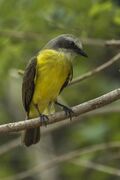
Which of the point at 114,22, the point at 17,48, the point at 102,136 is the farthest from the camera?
the point at 102,136

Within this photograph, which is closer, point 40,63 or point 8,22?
point 40,63

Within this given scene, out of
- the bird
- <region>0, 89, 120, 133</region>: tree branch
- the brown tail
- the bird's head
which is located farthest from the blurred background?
<region>0, 89, 120, 133</region>: tree branch

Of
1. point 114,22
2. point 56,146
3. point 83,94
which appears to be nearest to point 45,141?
point 56,146

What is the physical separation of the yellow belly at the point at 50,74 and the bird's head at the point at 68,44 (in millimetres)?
66

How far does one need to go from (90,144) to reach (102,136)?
0.51 ft

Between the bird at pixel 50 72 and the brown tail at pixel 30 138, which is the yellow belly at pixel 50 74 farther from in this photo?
the brown tail at pixel 30 138

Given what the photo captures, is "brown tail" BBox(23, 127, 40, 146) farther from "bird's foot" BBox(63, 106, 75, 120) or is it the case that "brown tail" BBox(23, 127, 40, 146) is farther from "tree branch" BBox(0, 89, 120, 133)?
"tree branch" BBox(0, 89, 120, 133)

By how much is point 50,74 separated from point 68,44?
29cm

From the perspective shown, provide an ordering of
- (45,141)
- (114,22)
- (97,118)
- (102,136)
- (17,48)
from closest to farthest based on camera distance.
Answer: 1. (114,22)
2. (17,48)
3. (102,136)
4. (97,118)
5. (45,141)

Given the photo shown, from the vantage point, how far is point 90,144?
7355mm

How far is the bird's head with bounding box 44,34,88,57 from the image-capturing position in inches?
221

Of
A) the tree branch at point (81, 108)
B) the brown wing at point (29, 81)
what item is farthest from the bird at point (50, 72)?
the tree branch at point (81, 108)

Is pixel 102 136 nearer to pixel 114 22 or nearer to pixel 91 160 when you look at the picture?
pixel 91 160

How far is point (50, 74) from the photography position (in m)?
5.71
